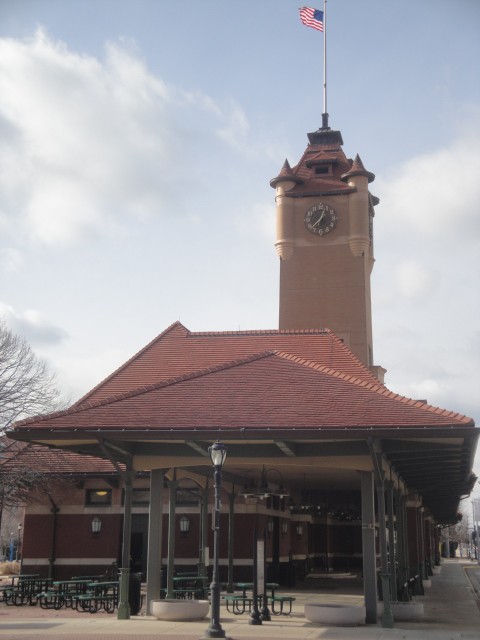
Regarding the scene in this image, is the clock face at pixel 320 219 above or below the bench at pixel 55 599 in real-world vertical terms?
above

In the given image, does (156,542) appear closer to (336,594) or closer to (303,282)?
(336,594)

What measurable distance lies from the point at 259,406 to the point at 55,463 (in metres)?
12.7

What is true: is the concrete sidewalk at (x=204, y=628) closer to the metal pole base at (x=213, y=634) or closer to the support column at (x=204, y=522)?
the metal pole base at (x=213, y=634)

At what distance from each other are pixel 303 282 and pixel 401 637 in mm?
27722

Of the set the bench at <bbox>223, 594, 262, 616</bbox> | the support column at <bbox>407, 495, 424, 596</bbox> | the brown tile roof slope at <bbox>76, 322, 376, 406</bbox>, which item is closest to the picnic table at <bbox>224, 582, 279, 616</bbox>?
the bench at <bbox>223, 594, 262, 616</bbox>

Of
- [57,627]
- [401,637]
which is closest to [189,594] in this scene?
[57,627]

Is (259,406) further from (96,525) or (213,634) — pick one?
(96,525)

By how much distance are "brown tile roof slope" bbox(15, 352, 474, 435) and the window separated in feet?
34.9

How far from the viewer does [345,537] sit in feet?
147

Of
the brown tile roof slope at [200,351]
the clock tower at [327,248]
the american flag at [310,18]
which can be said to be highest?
the american flag at [310,18]

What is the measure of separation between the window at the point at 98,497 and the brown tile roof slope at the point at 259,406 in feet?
34.9

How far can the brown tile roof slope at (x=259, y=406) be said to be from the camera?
1579 centimetres

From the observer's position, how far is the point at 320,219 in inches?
1644

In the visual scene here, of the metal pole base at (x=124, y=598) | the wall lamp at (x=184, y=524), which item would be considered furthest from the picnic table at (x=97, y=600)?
the wall lamp at (x=184, y=524)
